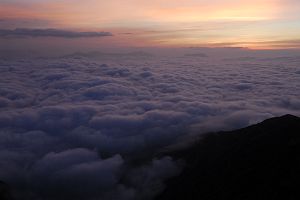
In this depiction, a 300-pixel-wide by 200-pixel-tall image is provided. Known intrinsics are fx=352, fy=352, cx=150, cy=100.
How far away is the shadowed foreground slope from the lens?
95562mm

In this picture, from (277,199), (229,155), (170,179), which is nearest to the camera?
(277,199)

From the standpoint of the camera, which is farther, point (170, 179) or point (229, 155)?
point (170, 179)

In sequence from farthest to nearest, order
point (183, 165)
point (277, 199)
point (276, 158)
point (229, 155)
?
1. point (183, 165)
2. point (229, 155)
3. point (276, 158)
4. point (277, 199)

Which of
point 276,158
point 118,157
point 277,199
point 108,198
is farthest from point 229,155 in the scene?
point 118,157

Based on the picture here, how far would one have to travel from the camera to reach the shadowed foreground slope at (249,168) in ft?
314

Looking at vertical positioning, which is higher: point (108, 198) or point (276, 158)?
point (276, 158)

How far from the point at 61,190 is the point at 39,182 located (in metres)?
13.3

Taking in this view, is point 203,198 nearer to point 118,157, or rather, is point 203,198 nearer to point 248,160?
point 248,160

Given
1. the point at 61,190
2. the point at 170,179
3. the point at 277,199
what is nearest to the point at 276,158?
the point at 277,199

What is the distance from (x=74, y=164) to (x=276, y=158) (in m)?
108

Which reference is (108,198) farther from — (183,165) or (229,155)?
(229,155)

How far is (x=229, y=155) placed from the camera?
4882 inches

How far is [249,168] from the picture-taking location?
109 meters

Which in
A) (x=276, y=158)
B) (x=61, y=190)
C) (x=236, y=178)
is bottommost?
(x=61, y=190)
